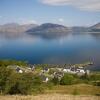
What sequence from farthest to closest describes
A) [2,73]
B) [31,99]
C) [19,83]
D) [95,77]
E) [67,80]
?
[95,77] < [67,80] < [2,73] < [19,83] < [31,99]

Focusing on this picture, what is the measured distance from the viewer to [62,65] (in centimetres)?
6116

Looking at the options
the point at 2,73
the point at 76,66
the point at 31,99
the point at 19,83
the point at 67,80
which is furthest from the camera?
the point at 76,66

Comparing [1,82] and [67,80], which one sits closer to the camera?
[1,82]

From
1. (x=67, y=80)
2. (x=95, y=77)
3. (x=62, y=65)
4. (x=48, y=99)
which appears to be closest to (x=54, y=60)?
(x=62, y=65)

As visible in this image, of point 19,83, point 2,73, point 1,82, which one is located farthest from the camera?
point 2,73

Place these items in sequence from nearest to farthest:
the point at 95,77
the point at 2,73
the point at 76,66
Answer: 1. the point at 2,73
2. the point at 95,77
3. the point at 76,66

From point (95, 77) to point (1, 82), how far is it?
99.1 feet

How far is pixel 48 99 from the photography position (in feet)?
23.8

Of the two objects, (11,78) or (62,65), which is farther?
(62,65)

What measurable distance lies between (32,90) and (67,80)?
2073cm

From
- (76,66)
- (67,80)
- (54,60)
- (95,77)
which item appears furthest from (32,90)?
(54,60)

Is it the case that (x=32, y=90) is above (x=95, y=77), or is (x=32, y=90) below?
above

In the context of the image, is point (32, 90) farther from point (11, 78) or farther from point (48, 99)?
point (48, 99)

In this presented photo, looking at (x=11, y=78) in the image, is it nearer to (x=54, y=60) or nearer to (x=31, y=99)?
(x=31, y=99)
